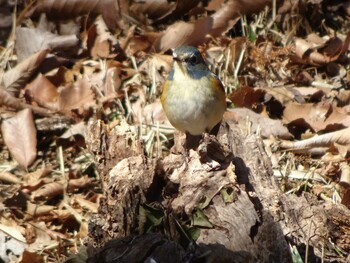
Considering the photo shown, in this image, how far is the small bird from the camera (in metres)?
5.06

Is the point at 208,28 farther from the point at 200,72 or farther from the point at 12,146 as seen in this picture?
the point at 12,146

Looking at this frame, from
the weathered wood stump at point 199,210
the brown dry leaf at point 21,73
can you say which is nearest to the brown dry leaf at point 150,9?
the brown dry leaf at point 21,73

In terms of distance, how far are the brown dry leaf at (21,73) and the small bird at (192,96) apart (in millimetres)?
1710

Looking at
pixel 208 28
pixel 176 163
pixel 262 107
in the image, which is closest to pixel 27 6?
pixel 208 28

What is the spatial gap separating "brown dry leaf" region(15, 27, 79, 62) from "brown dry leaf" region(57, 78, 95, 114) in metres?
0.58

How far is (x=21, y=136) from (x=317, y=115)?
242cm

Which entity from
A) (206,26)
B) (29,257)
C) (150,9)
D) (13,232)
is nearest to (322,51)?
(206,26)

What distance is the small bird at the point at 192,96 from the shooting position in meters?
5.06

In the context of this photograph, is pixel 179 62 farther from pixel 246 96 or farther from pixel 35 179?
pixel 35 179

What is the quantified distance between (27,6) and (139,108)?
1.72 meters

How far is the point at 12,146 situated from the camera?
5.88 metres

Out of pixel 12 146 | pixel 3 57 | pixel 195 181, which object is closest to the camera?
pixel 195 181

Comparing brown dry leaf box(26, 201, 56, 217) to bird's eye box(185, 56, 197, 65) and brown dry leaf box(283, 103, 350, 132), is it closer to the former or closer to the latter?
bird's eye box(185, 56, 197, 65)

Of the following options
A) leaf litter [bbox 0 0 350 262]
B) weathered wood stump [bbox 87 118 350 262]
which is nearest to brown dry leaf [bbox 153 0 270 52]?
leaf litter [bbox 0 0 350 262]
